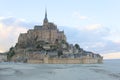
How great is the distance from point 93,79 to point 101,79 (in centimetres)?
200

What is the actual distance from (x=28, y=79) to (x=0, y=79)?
5.20m

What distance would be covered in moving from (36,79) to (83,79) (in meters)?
8.78

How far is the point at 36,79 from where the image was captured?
62.9 meters

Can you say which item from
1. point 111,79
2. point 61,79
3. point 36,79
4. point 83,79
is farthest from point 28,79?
point 111,79

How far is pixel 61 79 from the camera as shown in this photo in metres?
63.8

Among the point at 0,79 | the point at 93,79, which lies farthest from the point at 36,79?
the point at 93,79

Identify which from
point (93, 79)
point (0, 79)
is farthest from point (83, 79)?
point (0, 79)

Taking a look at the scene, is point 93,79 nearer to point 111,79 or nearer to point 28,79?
point 111,79

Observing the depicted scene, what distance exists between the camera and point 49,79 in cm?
6369

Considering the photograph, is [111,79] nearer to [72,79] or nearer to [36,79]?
[72,79]

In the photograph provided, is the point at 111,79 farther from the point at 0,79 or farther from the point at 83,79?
the point at 0,79

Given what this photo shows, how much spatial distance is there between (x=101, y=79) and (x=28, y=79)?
13.8m

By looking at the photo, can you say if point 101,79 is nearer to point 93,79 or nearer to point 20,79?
point 93,79

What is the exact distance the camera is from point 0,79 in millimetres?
62844
